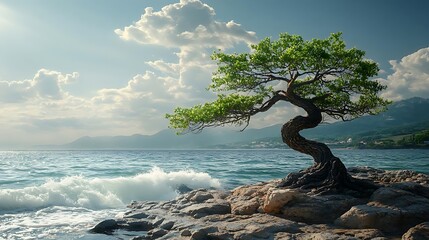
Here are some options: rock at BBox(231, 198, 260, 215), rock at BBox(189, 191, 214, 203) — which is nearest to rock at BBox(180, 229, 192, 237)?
rock at BBox(231, 198, 260, 215)

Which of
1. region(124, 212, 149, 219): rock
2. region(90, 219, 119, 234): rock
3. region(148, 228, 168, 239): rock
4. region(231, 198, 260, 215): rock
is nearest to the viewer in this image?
region(148, 228, 168, 239): rock

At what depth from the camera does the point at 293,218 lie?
1536 centimetres

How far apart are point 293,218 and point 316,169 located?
4.54 meters

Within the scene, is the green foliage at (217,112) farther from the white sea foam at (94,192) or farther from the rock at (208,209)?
the white sea foam at (94,192)

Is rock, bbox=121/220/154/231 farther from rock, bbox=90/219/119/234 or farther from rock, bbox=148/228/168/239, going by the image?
rock, bbox=148/228/168/239

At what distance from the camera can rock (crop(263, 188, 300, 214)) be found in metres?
16.1

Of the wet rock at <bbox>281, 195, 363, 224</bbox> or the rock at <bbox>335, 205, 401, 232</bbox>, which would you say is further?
the wet rock at <bbox>281, 195, 363, 224</bbox>

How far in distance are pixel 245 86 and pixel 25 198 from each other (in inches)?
750

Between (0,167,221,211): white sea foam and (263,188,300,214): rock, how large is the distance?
1553 centimetres

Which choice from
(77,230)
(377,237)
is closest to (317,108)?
(377,237)

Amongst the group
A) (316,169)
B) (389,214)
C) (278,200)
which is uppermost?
(316,169)

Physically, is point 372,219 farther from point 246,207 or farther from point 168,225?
point 168,225

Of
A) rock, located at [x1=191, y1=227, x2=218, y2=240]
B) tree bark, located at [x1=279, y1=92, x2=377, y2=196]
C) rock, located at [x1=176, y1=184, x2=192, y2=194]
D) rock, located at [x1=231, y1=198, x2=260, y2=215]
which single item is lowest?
rock, located at [x1=176, y1=184, x2=192, y2=194]

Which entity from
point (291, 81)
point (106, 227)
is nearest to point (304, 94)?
point (291, 81)
